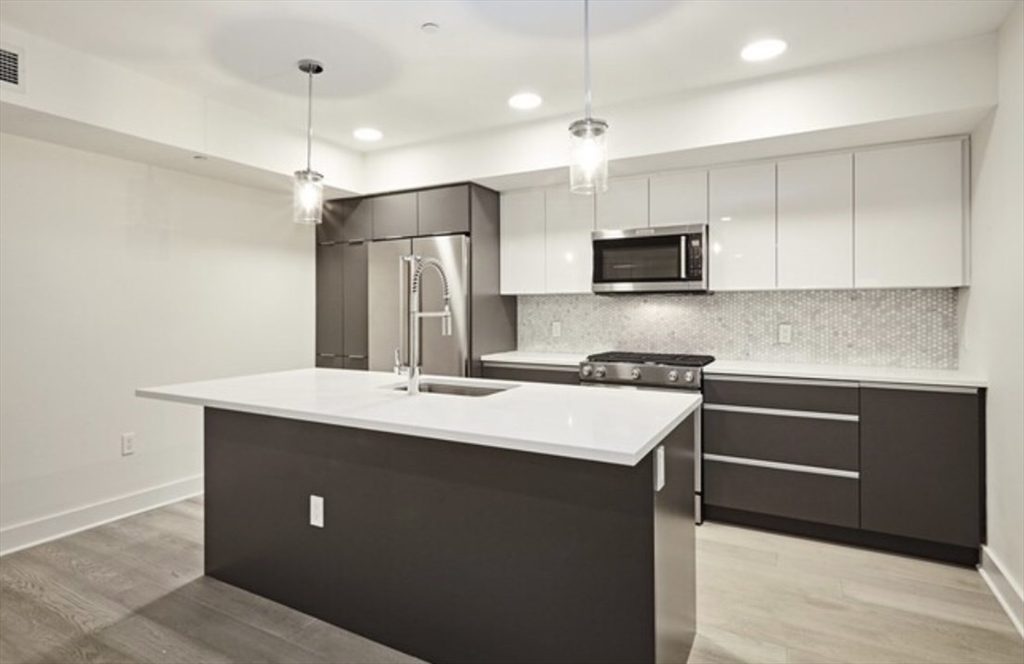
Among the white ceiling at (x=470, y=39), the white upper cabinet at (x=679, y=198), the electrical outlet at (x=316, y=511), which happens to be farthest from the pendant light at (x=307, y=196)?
the white upper cabinet at (x=679, y=198)

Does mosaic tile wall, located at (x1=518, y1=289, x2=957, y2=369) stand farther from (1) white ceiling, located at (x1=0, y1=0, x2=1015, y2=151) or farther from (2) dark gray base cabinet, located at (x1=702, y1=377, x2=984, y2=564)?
(1) white ceiling, located at (x1=0, y1=0, x2=1015, y2=151)

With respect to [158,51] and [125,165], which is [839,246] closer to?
[158,51]

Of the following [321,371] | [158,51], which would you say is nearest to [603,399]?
[321,371]

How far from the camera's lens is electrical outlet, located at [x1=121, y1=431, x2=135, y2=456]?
356 centimetres

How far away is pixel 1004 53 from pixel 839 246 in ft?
3.61

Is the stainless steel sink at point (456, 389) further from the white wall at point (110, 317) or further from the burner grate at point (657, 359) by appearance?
the white wall at point (110, 317)

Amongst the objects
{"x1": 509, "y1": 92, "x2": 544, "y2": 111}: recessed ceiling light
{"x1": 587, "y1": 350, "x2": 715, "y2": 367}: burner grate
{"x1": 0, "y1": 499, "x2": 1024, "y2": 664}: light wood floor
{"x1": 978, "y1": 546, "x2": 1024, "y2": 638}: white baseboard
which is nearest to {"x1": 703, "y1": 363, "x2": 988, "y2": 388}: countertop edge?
{"x1": 587, "y1": 350, "x2": 715, "y2": 367}: burner grate

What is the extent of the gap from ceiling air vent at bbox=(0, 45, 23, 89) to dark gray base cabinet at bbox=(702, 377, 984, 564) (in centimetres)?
377

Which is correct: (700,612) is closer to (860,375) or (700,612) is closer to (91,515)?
(860,375)

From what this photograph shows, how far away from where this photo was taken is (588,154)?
208cm

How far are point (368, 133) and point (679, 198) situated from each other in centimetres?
222

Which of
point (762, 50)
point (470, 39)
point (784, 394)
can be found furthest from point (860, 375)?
point (470, 39)

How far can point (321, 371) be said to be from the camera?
3.17 metres

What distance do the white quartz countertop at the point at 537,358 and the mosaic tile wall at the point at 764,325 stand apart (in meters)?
0.15
